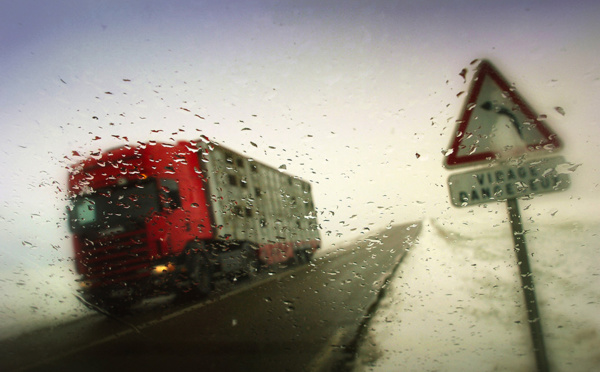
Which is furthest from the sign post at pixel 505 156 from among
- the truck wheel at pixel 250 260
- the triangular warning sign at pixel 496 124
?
the truck wheel at pixel 250 260

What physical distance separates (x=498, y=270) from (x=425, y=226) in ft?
2.16

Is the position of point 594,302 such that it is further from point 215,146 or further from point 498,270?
point 215,146

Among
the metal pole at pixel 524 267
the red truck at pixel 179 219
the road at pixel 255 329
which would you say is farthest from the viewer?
the red truck at pixel 179 219

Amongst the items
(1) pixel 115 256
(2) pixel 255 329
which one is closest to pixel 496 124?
(2) pixel 255 329

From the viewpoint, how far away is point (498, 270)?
360 centimetres

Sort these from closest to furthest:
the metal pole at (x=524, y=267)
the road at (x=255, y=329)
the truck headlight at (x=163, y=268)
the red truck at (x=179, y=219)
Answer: the metal pole at (x=524, y=267) → the road at (x=255, y=329) → the red truck at (x=179, y=219) → the truck headlight at (x=163, y=268)

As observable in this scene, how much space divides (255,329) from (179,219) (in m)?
1.29

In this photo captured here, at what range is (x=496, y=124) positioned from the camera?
10.5ft

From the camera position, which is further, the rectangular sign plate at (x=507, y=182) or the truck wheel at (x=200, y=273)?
the truck wheel at (x=200, y=273)

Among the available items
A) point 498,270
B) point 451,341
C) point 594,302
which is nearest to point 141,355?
point 451,341

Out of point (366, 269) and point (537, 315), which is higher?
point (366, 269)

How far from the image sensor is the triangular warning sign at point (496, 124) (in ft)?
10.3

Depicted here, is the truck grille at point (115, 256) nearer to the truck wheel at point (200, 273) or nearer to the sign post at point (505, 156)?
the truck wheel at point (200, 273)

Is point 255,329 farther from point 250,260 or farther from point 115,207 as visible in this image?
point 115,207
